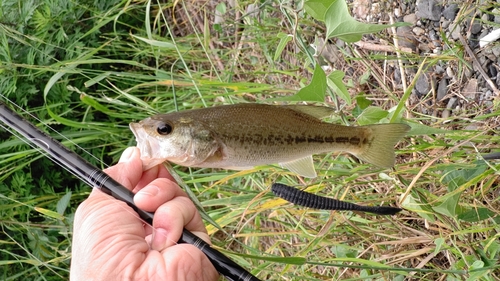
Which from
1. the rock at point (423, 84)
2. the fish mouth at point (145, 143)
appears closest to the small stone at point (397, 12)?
the rock at point (423, 84)

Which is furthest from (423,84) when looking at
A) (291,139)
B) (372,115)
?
(291,139)

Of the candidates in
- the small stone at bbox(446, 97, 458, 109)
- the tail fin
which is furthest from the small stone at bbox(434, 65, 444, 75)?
the tail fin

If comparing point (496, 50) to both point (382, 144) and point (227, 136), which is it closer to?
point (382, 144)

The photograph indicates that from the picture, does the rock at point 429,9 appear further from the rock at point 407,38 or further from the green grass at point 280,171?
the green grass at point 280,171

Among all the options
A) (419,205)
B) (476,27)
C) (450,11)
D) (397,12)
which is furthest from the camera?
(397,12)

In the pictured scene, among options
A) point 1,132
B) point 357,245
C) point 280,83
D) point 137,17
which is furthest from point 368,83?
point 1,132

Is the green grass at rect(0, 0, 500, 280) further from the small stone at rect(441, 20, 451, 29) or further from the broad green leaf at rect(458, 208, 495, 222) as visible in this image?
the small stone at rect(441, 20, 451, 29)

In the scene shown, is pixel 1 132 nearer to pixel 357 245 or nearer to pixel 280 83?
pixel 280 83
